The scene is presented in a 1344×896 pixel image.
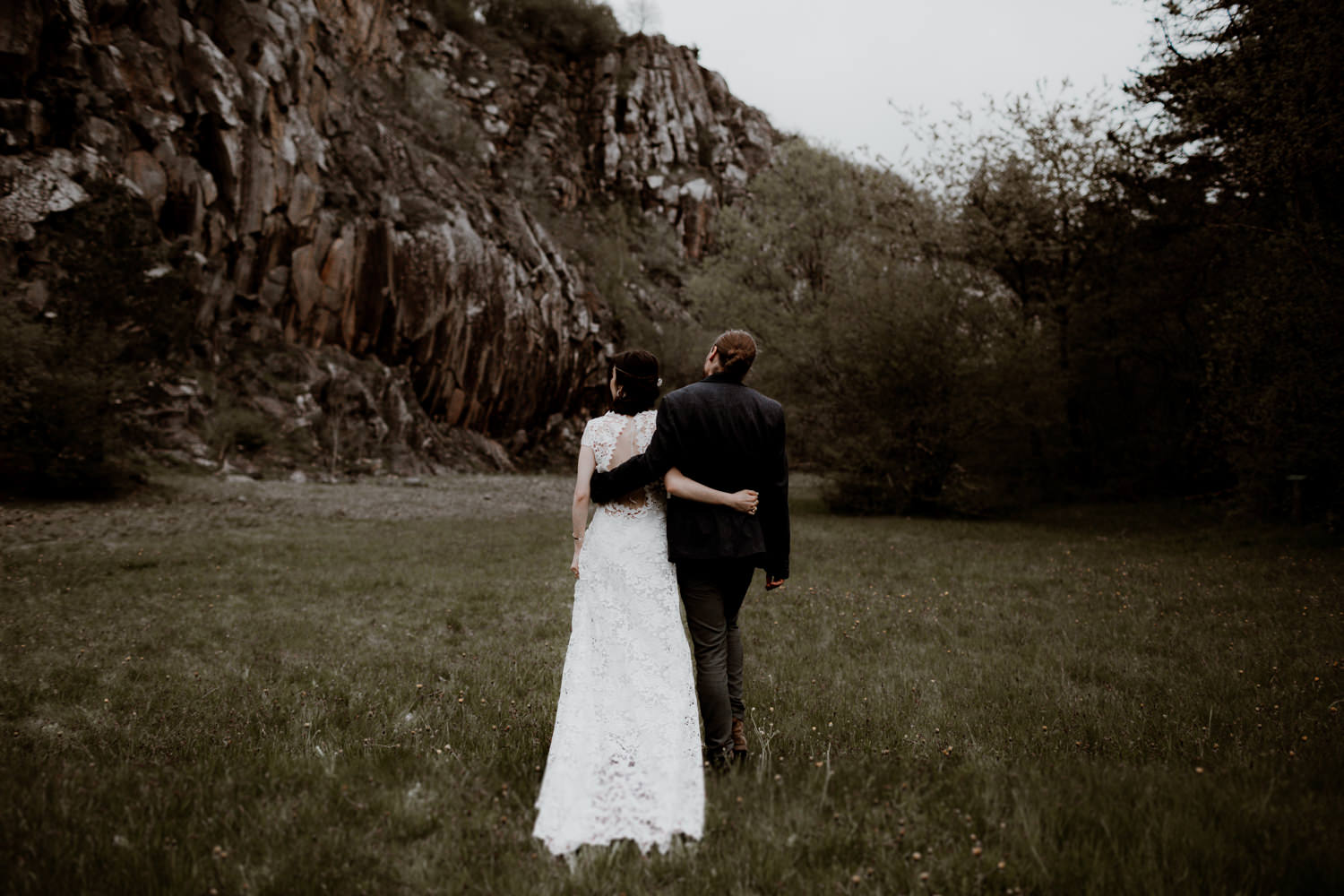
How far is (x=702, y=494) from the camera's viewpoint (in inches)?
161

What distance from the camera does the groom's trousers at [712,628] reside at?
4.24m

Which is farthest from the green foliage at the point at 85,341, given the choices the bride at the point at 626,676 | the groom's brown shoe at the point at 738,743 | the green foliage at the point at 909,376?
the groom's brown shoe at the point at 738,743

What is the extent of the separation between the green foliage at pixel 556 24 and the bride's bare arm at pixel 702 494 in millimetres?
81245

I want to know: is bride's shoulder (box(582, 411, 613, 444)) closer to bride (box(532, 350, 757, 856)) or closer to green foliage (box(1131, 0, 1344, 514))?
bride (box(532, 350, 757, 856))

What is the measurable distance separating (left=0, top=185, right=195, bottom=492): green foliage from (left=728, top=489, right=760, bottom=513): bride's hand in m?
19.9

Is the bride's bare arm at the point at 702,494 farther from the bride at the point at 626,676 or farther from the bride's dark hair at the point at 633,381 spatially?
the bride's dark hair at the point at 633,381

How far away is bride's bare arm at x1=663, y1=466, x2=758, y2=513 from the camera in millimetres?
4098

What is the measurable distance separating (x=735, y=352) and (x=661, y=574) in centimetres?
135

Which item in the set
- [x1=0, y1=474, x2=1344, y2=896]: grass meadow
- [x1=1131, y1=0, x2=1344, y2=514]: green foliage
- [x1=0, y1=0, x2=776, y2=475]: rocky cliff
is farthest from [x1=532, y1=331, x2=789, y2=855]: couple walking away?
[x1=0, y1=0, x2=776, y2=475]: rocky cliff

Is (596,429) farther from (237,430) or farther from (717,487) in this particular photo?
(237,430)

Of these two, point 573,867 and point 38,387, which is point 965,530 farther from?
point 38,387

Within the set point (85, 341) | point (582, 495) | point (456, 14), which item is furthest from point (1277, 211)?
point (456, 14)

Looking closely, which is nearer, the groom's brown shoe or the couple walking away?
the couple walking away

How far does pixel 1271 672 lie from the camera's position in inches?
249
